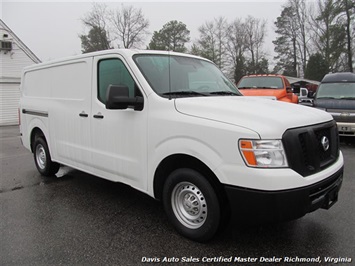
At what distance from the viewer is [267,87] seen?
10.3 metres

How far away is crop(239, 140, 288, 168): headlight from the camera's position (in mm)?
2549

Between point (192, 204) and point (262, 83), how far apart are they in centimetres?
842

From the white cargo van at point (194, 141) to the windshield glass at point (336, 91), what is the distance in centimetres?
646

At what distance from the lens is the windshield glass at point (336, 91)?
29.9ft

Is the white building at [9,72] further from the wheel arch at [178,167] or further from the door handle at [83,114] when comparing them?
the wheel arch at [178,167]

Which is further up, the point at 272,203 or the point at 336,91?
the point at 336,91

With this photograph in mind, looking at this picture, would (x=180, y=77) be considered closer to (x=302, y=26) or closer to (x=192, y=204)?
(x=192, y=204)

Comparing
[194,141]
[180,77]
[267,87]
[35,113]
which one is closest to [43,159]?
[35,113]

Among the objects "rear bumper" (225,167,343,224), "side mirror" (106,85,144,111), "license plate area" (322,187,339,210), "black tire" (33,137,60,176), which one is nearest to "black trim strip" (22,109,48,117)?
"black tire" (33,137,60,176)

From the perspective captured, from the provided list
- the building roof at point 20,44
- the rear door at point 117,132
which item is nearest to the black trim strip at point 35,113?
the rear door at point 117,132

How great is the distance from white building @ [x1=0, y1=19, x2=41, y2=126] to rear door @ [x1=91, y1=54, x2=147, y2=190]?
59.6 ft

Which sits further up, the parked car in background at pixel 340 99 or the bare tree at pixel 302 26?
the bare tree at pixel 302 26

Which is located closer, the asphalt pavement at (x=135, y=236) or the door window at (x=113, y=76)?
the asphalt pavement at (x=135, y=236)

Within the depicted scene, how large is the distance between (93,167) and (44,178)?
212 cm
